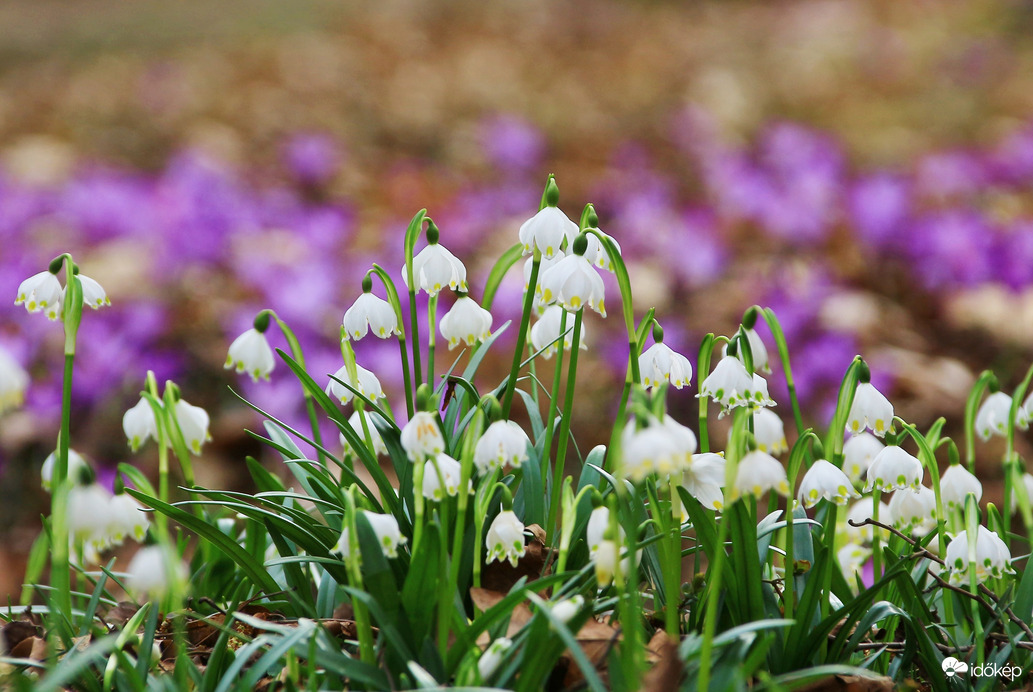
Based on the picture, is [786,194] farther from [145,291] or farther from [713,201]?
[145,291]

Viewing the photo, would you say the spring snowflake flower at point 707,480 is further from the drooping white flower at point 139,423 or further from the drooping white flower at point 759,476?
the drooping white flower at point 139,423

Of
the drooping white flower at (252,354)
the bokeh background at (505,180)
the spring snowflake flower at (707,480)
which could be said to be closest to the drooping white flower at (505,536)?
the spring snowflake flower at (707,480)

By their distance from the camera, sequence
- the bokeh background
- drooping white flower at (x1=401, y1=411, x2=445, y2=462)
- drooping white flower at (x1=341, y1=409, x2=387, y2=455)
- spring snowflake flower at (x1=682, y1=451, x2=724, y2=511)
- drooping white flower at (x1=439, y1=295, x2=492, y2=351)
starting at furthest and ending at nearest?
the bokeh background < drooping white flower at (x1=341, y1=409, x2=387, y2=455) < drooping white flower at (x1=439, y1=295, x2=492, y2=351) < spring snowflake flower at (x1=682, y1=451, x2=724, y2=511) < drooping white flower at (x1=401, y1=411, x2=445, y2=462)

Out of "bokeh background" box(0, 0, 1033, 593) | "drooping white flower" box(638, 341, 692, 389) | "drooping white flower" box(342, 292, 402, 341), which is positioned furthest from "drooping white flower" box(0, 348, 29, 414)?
"bokeh background" box(0, 0, 1033, 593)

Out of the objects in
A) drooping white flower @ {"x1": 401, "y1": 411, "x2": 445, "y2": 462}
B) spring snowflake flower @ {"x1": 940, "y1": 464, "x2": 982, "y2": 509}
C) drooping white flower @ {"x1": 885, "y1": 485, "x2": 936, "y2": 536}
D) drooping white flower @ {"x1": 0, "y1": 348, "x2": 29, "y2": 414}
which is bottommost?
drooping white flower @ {"x1": 885, "y1": 485, "x2": 936, "y2": 536}

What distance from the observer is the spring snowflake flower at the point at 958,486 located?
1313 mm

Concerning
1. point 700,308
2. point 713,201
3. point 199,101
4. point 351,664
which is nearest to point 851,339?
point 700,308

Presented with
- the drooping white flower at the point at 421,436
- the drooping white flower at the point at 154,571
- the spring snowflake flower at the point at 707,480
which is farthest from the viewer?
the spring snowflake flower at the point at 707,480

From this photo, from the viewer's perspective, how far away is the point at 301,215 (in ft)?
13.0

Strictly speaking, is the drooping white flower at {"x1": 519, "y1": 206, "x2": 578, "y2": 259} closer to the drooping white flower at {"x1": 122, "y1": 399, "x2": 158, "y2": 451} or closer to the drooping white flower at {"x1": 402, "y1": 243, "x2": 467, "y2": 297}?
the drooping white flower at {"x1": 402, "y1": 243, "x2": 467, "y2": 297}

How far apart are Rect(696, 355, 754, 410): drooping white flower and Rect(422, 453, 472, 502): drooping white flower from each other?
14.0 inches

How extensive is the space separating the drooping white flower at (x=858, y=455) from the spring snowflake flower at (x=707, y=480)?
0.25m

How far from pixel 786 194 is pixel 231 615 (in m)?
3.43

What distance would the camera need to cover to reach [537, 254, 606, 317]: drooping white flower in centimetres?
114
